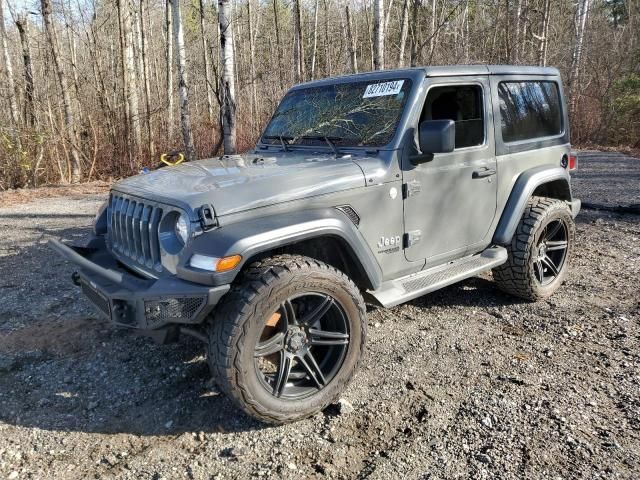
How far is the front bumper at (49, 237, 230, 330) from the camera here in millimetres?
2537

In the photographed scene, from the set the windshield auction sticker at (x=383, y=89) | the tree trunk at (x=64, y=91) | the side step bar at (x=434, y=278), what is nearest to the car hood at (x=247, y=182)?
the windshield auction sticker at (x=383, y=89)

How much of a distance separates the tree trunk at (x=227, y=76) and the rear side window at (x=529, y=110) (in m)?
4.91

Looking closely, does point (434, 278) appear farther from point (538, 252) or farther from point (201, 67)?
point (201, 67)

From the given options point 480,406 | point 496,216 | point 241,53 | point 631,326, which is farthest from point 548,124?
point 241,53

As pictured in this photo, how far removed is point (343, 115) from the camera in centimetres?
385

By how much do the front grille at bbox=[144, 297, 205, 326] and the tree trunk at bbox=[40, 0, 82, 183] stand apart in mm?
11605

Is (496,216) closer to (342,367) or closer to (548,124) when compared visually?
(548,124)

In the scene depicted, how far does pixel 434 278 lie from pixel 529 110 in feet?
6.33

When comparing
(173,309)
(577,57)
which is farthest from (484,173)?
(577,57)

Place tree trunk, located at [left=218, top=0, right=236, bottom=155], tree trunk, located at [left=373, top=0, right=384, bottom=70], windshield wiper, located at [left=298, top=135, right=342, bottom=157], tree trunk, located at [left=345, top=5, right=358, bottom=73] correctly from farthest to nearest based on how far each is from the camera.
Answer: tree trunk, located at [left=345, top=5, right=358, bottom=73], tree trunk, located at [left=373, top=0, right=384, bottom=70], tree trunk, located at [left=218, top=0, right=236, bottom=155], windshield wiper, located at [left=298, top=135, right=342, bottom=157]

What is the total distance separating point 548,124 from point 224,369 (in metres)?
3.80

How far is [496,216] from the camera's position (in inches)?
165

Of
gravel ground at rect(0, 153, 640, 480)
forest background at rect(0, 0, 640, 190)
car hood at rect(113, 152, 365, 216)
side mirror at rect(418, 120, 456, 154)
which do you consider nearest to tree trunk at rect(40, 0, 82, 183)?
forest background at rect(0, 0, 640, 190)

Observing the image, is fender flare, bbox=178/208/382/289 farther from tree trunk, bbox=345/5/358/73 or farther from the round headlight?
tree trunk, bbox=345/5/358/73
